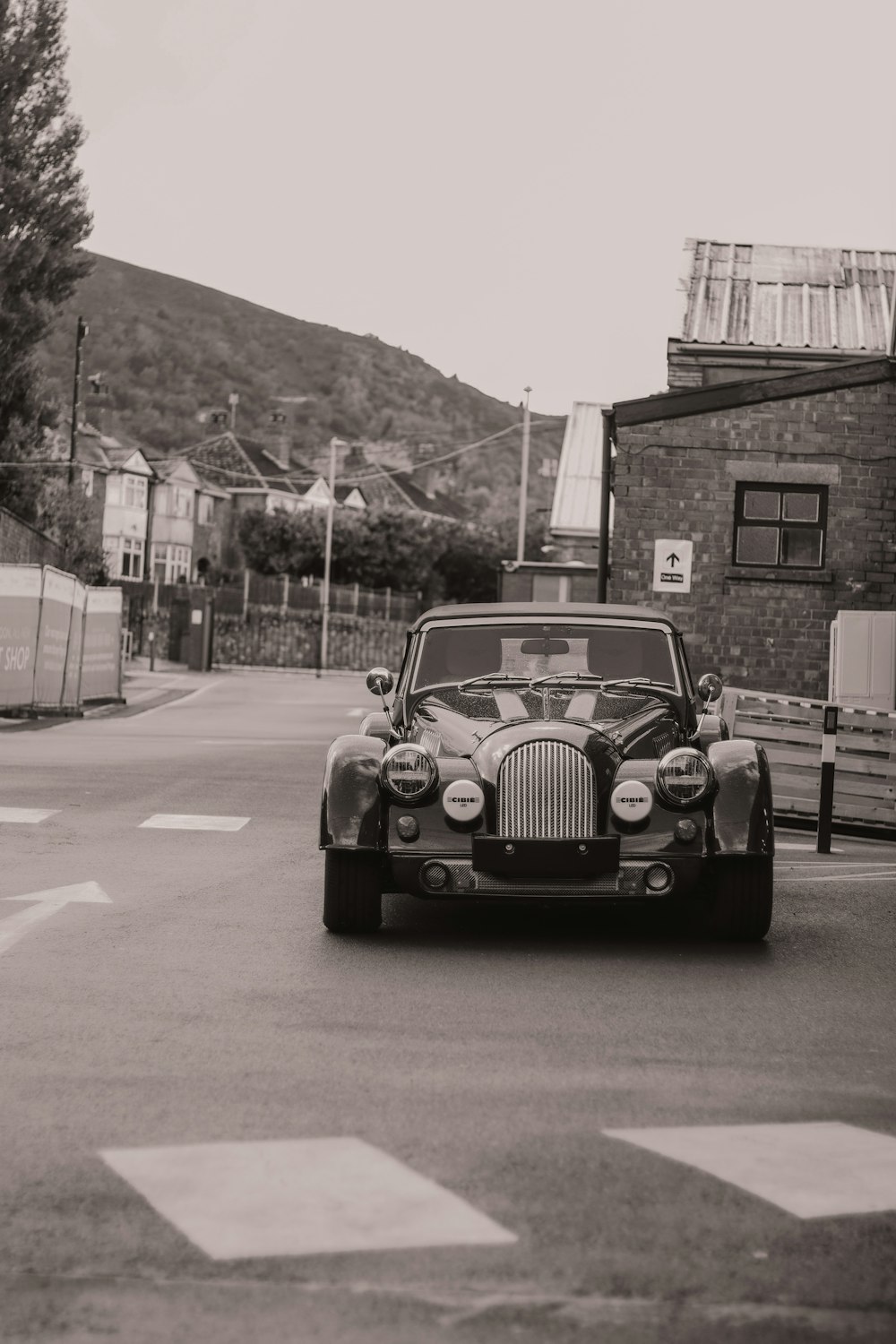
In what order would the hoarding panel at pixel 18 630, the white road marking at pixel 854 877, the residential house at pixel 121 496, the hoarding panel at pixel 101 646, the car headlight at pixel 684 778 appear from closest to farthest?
the car headlight at pixel 684 778, the white road marking at pixel 854 877, the hoarding panel at pixel 18 630, the hoarding panel at pixel 101 646, the residential house at pixel 121 496

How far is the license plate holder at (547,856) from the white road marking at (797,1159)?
2.85 m

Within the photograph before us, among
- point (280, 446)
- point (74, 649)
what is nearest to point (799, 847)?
point (74, 649)

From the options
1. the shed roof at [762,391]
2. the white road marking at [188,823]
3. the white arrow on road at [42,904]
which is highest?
the shed roof at [762,391]

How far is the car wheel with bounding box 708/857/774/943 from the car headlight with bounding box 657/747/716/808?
340mm

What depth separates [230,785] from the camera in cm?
1598

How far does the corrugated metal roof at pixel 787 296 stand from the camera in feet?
86.4

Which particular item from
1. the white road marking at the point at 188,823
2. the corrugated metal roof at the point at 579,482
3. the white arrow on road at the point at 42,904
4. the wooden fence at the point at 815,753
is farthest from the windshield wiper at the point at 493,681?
the corrugated metal roof at the point at 579,482

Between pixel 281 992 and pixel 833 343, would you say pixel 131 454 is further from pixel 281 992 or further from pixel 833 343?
pixel 281 992

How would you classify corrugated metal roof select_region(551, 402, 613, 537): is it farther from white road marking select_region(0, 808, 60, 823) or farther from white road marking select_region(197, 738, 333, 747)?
white road marking select_region(0, 808, 60, 823)

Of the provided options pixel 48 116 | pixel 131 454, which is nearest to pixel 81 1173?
pixel 48 116

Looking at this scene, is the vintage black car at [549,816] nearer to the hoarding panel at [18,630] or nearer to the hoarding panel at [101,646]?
the hoarding panel at [18,630]

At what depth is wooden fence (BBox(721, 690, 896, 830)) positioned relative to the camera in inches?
545

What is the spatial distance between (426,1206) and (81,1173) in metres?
0.86

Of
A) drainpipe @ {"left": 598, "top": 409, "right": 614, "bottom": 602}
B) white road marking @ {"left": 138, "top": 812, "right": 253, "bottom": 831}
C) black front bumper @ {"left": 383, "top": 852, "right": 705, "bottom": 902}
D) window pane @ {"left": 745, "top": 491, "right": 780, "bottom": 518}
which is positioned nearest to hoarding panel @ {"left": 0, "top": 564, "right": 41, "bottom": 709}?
drainpipe @ {"left": 598, "top": 409, "right": 614, "bottom": 602}
